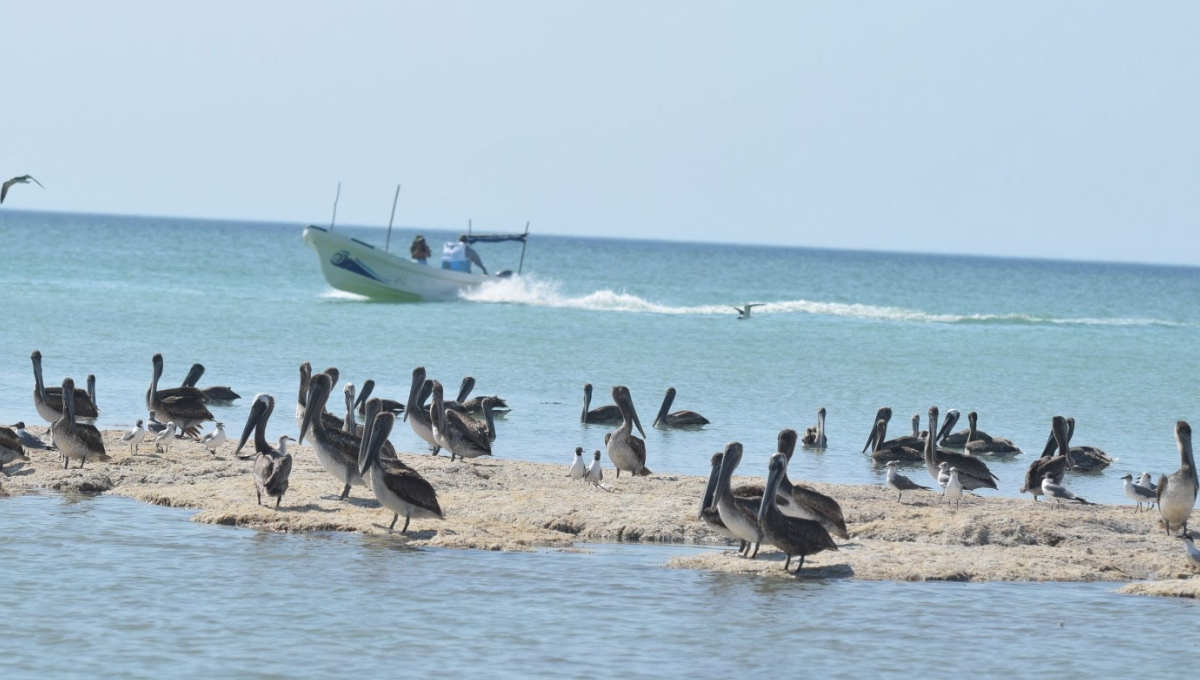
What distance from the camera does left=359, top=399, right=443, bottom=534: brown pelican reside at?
11.1m

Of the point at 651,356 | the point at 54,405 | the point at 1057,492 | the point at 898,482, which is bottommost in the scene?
the point at 54,405

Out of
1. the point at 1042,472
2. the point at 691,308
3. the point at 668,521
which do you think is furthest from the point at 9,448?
the point at 691,308

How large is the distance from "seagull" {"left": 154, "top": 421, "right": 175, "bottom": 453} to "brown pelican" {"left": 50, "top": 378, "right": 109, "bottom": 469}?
998mm

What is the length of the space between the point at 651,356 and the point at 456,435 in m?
16.3

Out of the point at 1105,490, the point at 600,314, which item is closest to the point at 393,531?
the point at 1105,490

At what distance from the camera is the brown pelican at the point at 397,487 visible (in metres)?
11.1

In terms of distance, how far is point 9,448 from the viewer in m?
12.7

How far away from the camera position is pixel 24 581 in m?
9.48

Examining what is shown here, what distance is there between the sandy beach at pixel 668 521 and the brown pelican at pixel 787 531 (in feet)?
0.62

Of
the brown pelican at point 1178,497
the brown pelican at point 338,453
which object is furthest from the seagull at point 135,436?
the brown pelican at point 1178,497

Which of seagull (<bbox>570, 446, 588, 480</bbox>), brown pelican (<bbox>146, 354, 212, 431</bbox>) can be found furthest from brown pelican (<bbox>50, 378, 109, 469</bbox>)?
A: seagull (<bbox>570, 446, 588, 480</bbox>)

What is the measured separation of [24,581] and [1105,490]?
35.5ft

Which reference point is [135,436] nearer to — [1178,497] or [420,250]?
[1178,497]

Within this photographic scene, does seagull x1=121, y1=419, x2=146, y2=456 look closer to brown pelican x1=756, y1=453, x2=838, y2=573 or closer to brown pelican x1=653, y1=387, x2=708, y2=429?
brown pelican x1=756, y1=453, x2=838, y2=573
